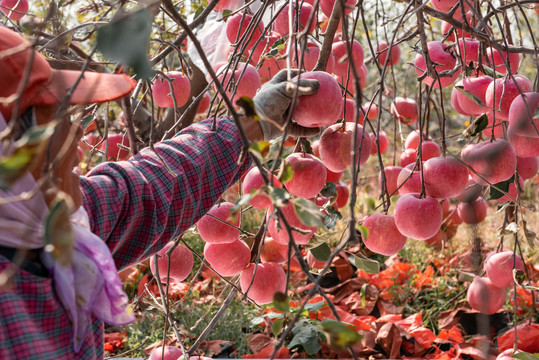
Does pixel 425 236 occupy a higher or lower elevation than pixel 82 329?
higher

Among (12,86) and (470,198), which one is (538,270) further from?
(12,86)

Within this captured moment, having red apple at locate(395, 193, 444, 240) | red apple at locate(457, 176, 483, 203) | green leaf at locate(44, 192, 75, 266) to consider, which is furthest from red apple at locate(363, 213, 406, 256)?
green leaf at locate(44, 192, 75, 266)

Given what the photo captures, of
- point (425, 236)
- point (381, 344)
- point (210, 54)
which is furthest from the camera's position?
point (381, 344)

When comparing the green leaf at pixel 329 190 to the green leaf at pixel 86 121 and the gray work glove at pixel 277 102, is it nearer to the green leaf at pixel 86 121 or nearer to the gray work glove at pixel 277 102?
the gray work glove at pixel 277 102

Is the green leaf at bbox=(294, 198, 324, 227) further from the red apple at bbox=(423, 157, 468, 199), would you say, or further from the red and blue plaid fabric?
the red apple at bbox=(423, 157, 468, 199)

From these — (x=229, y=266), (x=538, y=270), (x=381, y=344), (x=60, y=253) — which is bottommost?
(x=381, y=344)

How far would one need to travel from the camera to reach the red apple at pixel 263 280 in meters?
1.31

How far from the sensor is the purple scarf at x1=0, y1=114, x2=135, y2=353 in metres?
0.77

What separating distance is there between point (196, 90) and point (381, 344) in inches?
45.9

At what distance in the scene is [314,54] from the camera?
4.57 feet

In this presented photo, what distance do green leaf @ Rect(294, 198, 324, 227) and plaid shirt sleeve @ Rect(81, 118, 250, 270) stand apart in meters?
0.41

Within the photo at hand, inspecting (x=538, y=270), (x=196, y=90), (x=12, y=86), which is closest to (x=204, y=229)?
(x=12, y=86)

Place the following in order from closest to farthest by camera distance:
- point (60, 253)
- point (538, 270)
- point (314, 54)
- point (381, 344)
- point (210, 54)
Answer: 1. point (60, 253)
2. point (314, 54)
3. point (210, 54)
4. point (381, 344)
5. point (538, 270)

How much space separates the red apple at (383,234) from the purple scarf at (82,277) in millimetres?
531
